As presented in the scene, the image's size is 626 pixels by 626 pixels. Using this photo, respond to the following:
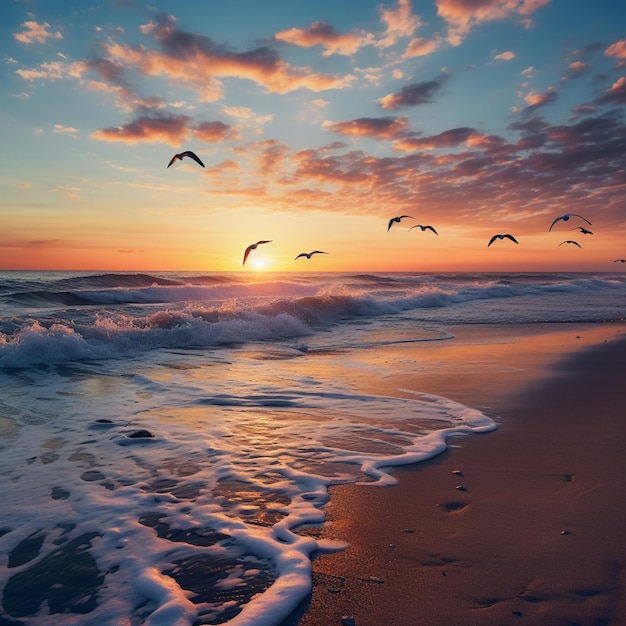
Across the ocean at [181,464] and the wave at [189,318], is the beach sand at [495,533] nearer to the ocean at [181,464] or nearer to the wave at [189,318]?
the ocean at [181,464]

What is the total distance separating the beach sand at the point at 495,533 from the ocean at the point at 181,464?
0.74ft

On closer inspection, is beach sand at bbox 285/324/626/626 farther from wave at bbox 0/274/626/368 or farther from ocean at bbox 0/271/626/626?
wave at bbox 0/274/626/368

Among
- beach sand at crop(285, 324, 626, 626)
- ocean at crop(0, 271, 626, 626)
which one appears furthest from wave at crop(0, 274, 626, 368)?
beach sand at crop(285, 324, 626, 626)

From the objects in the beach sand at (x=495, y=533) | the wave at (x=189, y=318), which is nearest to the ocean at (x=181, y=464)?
the wave at (x=189, y=318)

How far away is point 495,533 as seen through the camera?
3348mm

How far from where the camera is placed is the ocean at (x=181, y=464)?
2906mm

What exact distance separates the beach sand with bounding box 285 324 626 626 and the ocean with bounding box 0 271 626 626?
23 cm

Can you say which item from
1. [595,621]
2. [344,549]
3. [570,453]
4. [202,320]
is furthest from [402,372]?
[202,320]

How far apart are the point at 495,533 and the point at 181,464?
3.02 meters

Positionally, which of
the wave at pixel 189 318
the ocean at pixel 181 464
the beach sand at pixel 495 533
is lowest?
the ocean at pixel 181 464

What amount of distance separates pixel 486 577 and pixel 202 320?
544 inches

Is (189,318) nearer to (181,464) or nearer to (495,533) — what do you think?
(181,464)

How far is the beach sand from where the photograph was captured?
8.51 feet

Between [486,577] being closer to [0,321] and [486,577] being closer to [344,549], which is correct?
[344,549]
